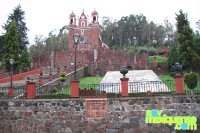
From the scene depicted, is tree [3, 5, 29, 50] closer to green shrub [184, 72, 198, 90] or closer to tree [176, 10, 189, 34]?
tree [176, 10, 189, 34]

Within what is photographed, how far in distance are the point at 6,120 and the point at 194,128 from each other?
1051 centimetres

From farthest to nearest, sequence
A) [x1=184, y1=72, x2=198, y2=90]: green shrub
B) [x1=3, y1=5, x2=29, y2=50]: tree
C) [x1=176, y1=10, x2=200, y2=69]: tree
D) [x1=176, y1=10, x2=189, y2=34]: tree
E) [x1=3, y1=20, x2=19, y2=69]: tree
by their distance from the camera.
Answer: [x1=3, y1=5, x2=29, y2=50]: tree, [x1=3, y1=20, x2=19, y2=69]: tree, [x1=176, y1=10, x2=189, y2=34]: tree, [x1=176, y1=10, x2=200, y2=69]: tree, [x1=184, y1=72, x2=198, y2=90]: green shrub

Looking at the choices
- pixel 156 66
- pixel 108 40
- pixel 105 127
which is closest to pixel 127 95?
pixel 105 127

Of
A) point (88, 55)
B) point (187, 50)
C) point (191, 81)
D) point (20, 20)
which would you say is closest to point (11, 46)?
point (20, 20)

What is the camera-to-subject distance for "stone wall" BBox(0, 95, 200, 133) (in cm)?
1498

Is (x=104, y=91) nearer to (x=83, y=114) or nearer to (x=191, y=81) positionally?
(x=83, y=114)

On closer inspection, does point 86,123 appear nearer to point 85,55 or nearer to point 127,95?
point 127,95

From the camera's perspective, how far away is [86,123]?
15.6 metres

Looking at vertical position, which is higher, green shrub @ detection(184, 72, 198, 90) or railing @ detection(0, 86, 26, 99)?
green shrub @ detection(184, 72, 198, 90)

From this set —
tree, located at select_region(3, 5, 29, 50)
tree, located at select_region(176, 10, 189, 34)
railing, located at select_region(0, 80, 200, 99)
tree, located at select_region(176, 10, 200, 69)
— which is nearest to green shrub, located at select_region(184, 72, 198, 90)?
railing, located at select_region(0, 80, 200, 99)

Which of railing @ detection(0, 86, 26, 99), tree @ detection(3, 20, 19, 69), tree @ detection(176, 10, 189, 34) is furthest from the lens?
tree @ detection(3, 20, 19, 69)

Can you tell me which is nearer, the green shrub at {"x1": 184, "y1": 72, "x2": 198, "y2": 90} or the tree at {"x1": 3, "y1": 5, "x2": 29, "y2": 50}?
the green shrub at {"x1": 184, "y1": 72, "x2": 198, "y2": 90}

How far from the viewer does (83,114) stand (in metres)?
15.7

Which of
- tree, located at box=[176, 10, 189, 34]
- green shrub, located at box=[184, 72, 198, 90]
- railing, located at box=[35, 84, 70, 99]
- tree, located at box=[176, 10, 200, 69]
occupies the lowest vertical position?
railing, located at box=[35, 84, 70, 99]
